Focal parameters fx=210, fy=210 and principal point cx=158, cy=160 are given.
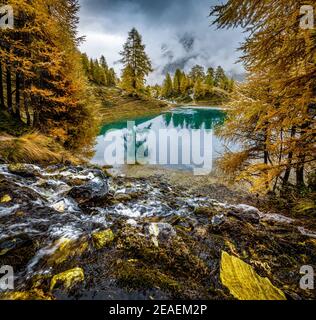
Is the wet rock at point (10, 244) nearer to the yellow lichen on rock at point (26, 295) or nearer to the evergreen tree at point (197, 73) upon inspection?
the yellow lichen on rock at point (26, 295)

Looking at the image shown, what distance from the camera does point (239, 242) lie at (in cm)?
388

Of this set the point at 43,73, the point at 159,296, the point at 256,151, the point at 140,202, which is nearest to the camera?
the point at 159,296

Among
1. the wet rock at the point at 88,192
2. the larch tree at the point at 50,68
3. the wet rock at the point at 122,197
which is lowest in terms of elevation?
the wet rock at the point at 122,197

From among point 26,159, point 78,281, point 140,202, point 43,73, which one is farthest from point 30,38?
point 78,281

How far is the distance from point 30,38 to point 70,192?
9100mm

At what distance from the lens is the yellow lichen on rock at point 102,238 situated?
3.46m

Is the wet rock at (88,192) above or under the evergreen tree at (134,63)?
under

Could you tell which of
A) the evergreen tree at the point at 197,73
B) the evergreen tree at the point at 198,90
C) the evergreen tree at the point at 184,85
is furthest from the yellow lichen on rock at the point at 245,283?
the evergreen tree at the point at 197,73

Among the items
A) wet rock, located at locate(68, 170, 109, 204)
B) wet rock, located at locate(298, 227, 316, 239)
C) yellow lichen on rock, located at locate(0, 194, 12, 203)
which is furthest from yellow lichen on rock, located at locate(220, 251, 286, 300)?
yellow lichen on rock, located at locate(0, 194, 12, 203)

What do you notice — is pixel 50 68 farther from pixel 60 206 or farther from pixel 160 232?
pixel 160 232

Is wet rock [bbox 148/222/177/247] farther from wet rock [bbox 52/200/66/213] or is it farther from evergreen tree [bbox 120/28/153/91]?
evergreen tree [bbox 120/28/153/91]

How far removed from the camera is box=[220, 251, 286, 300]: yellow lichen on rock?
2.57m

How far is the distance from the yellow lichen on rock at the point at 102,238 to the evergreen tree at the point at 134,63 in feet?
166
